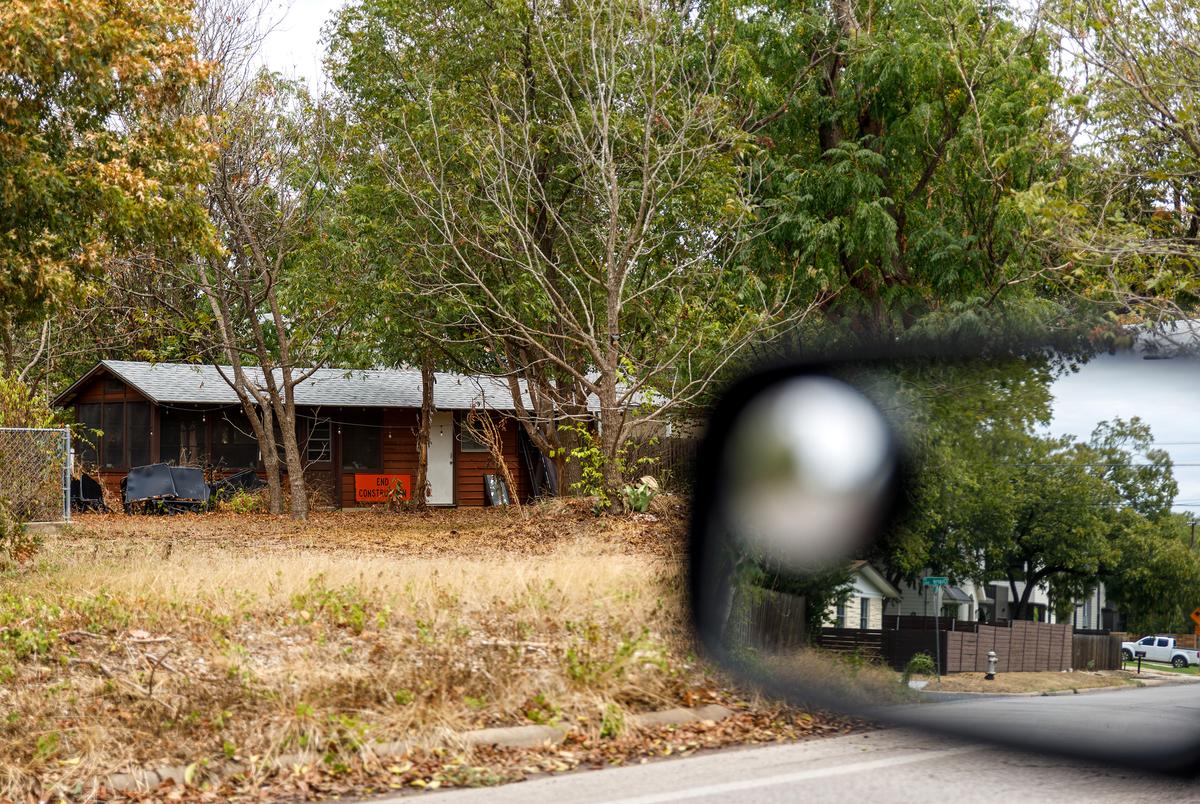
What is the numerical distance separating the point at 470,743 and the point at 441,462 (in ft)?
85.9

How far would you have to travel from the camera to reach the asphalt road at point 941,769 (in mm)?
2229

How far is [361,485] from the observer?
31.4m

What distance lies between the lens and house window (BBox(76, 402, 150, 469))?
30438 mm

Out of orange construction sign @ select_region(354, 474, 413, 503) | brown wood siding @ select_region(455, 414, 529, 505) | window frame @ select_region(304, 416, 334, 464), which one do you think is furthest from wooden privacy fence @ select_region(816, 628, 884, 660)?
brown wood siding @ select_region(455, 414, 529, 505)

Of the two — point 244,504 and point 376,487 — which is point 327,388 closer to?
point 376,487

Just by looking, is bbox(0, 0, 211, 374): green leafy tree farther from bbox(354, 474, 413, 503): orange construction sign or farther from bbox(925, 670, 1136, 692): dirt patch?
bbox(354, 474, 413, 503): orange construction sign

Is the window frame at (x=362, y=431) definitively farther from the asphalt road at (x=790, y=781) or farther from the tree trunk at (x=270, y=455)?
the asphalt road at (x=790, y=781)

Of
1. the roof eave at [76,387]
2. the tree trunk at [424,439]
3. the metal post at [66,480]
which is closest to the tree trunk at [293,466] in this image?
the tree trunk at [424,439]

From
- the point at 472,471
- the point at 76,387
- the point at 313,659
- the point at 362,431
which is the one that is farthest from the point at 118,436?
the point at 313,659

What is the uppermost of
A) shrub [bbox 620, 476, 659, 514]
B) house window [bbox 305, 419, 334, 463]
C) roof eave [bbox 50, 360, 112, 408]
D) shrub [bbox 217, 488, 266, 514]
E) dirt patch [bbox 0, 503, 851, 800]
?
roof eave [bbox 50, 360, 112, 408]

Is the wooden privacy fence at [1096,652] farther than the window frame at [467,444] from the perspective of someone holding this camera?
No

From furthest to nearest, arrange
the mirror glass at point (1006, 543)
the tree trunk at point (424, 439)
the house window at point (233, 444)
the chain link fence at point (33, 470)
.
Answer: the house window at point (233, 444) < the tree trunk at point (424, 439) < the chain link fence at point (33, 470) < the mirror glass at point (1006, 543)

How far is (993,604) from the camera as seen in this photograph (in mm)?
2309

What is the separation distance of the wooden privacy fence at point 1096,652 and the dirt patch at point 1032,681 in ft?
0.04
